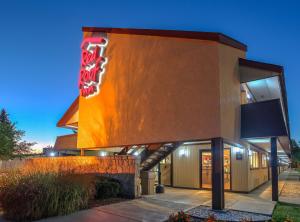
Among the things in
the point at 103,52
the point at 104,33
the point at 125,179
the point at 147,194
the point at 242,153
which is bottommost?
the point at 147,194

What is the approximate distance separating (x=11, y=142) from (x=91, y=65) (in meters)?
7.63

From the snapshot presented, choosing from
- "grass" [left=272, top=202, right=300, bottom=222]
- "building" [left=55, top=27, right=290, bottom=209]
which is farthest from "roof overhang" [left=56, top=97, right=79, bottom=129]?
"grass" [left=272, top=202, right=300, bottom=222]

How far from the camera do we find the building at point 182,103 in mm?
11680

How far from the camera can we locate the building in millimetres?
11680

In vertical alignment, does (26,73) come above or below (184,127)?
above

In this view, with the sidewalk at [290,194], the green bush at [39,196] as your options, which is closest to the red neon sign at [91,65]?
the green bush at [39,196]

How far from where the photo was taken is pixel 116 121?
1644 cm

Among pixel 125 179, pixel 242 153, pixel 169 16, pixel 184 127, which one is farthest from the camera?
pixel 169 16

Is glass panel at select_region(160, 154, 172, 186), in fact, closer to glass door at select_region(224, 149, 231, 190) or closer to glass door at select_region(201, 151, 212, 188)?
glass door at select_region(201, 151, 212, 188)

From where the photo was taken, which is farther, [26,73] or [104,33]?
[26,73]

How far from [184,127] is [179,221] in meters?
5.40

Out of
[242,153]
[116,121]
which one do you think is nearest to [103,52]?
[116,121]

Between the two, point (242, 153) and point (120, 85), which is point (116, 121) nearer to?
point (120, 85)

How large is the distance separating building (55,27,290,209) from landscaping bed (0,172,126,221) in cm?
452
